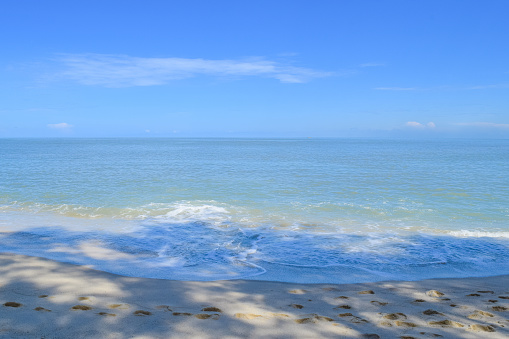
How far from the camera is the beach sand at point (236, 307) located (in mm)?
4691

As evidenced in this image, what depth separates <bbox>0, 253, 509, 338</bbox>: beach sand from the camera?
4691 millimetres

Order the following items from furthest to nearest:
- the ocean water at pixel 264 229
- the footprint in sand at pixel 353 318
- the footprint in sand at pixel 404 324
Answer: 1. the ocean water at pixel 264 229
2. the footprint in sand at pixel 353 318
3. the footprint in sand at pixel 404 324

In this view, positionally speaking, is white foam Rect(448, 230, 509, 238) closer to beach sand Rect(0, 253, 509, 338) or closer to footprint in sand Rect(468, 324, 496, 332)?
beach sand Rect(0, 253, 509, 338)

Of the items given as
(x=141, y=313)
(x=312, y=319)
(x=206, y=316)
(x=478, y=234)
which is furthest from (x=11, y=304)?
(x=478, y=234)

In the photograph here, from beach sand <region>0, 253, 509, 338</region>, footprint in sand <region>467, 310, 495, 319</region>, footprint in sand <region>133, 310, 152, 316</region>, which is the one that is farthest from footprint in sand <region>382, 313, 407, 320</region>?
footprint in sand <region>133, 310, 152, 316</region>

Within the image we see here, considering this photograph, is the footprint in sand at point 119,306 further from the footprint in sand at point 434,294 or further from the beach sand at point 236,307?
the footprint in sand at point 434,294

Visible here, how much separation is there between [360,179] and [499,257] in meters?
17.0

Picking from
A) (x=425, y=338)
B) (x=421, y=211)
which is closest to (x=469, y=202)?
(x=421, y=211)

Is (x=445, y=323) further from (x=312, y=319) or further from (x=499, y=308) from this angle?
(x=312, y=319)

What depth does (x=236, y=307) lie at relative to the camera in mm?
5707

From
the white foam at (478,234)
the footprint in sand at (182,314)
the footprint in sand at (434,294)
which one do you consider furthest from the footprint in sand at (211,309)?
the white foam at (478,234)

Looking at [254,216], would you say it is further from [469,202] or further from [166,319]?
[469,202]

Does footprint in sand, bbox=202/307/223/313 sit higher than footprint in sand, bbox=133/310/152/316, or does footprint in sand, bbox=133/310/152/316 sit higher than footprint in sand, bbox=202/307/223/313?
footprint in sand, bbox=133/310/152/316

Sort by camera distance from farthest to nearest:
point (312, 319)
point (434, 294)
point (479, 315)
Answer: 1. point (434, 294)
2. point (479, 315)
3. point (312, 319)
